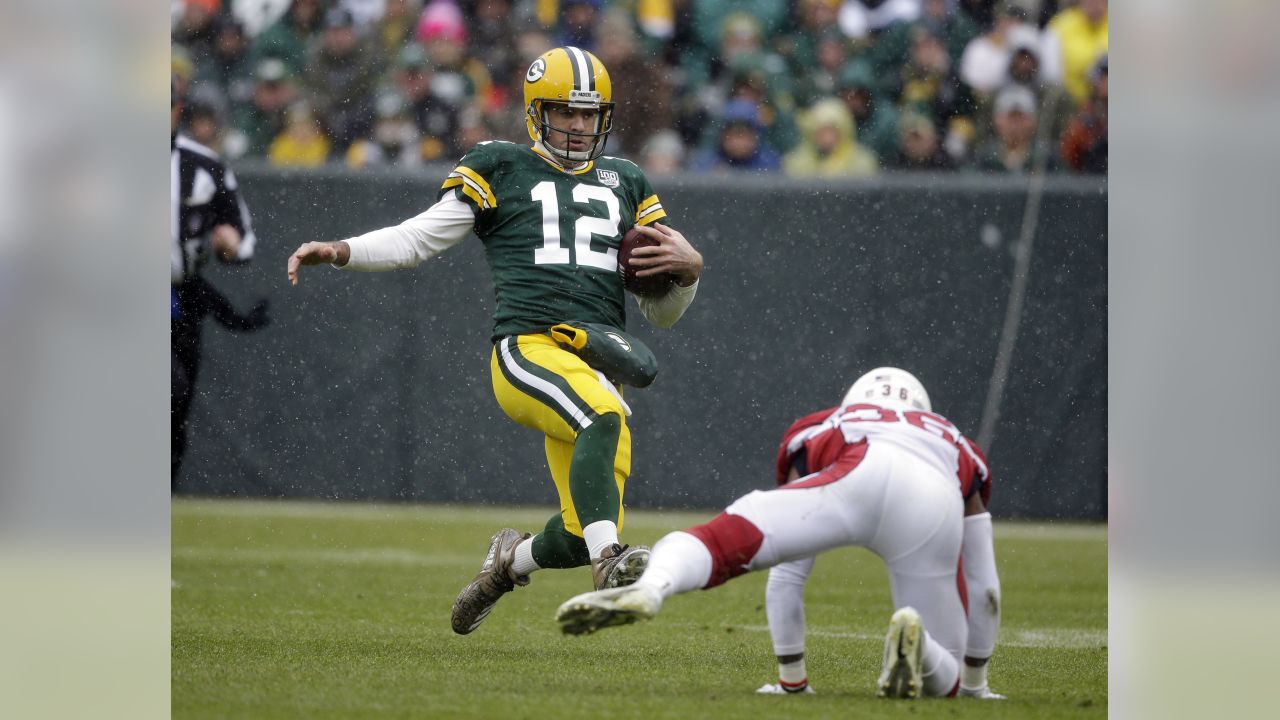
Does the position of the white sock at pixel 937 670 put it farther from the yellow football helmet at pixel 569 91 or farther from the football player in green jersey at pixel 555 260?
the yellow football helmet at pixel 569 91

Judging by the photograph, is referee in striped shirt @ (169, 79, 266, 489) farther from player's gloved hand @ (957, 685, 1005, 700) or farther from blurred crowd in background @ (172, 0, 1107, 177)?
player's gloved hand @ (957, 685, 1005, 700)

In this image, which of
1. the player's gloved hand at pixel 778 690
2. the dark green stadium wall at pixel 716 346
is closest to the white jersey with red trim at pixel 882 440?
the player's gloved hand at pixel 778 690

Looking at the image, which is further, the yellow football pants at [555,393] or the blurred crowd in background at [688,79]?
the blurred crowd in background at [688,79]

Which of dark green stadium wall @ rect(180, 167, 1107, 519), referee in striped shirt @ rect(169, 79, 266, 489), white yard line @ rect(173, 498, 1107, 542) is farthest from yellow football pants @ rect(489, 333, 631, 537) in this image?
dark green stadium wall @ rect(180, 167, 1107, 519)

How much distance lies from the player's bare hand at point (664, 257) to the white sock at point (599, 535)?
22.1 inches

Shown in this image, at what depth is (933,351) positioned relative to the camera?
6746mm

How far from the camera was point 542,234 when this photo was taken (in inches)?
134

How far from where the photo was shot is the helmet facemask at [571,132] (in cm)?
348

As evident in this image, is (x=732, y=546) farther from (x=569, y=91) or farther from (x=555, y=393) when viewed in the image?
(x=569, y=91)
